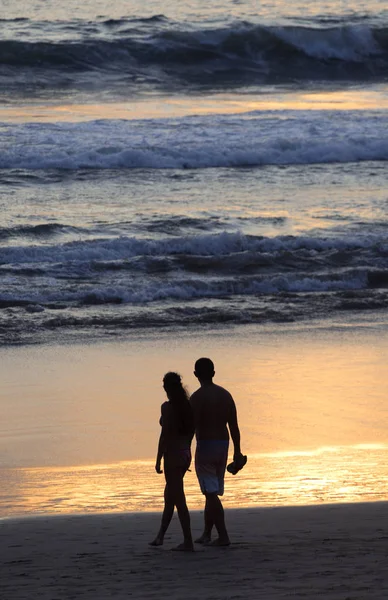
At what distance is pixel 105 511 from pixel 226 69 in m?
29.8

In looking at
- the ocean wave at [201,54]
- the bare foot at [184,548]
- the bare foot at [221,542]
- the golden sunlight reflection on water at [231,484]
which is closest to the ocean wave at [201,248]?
the golden sunlight reflection on water at [231,484]

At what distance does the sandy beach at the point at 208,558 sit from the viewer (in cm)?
579

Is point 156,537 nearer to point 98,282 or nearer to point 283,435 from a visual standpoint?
point 283,435

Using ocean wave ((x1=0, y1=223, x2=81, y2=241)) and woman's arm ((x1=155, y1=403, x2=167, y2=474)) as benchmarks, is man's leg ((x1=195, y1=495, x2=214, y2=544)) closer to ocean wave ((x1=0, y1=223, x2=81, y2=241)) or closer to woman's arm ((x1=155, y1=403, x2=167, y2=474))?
woman's arm ((x1=155, y1=403, x2=167, y2=474))

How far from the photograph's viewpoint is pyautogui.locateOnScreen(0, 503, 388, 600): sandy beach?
19.0 ft

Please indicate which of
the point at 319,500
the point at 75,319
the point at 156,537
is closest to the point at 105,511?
the point at 156,537

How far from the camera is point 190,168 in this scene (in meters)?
24.8

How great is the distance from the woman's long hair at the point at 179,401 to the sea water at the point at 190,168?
2.40 m

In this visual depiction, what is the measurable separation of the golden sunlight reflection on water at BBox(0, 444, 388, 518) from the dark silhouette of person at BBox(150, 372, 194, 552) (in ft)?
3.08

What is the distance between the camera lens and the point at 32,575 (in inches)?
243

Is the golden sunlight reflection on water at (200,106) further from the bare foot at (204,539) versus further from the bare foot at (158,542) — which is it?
the bare foot at (158,542)

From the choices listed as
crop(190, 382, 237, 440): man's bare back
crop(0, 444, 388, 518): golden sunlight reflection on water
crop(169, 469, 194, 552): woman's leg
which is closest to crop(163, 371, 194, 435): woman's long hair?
crop(190, 382, 237, 440): man's bare back

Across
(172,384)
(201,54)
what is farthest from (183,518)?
(201,54)

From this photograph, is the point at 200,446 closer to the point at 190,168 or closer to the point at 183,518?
the point at 183,518
